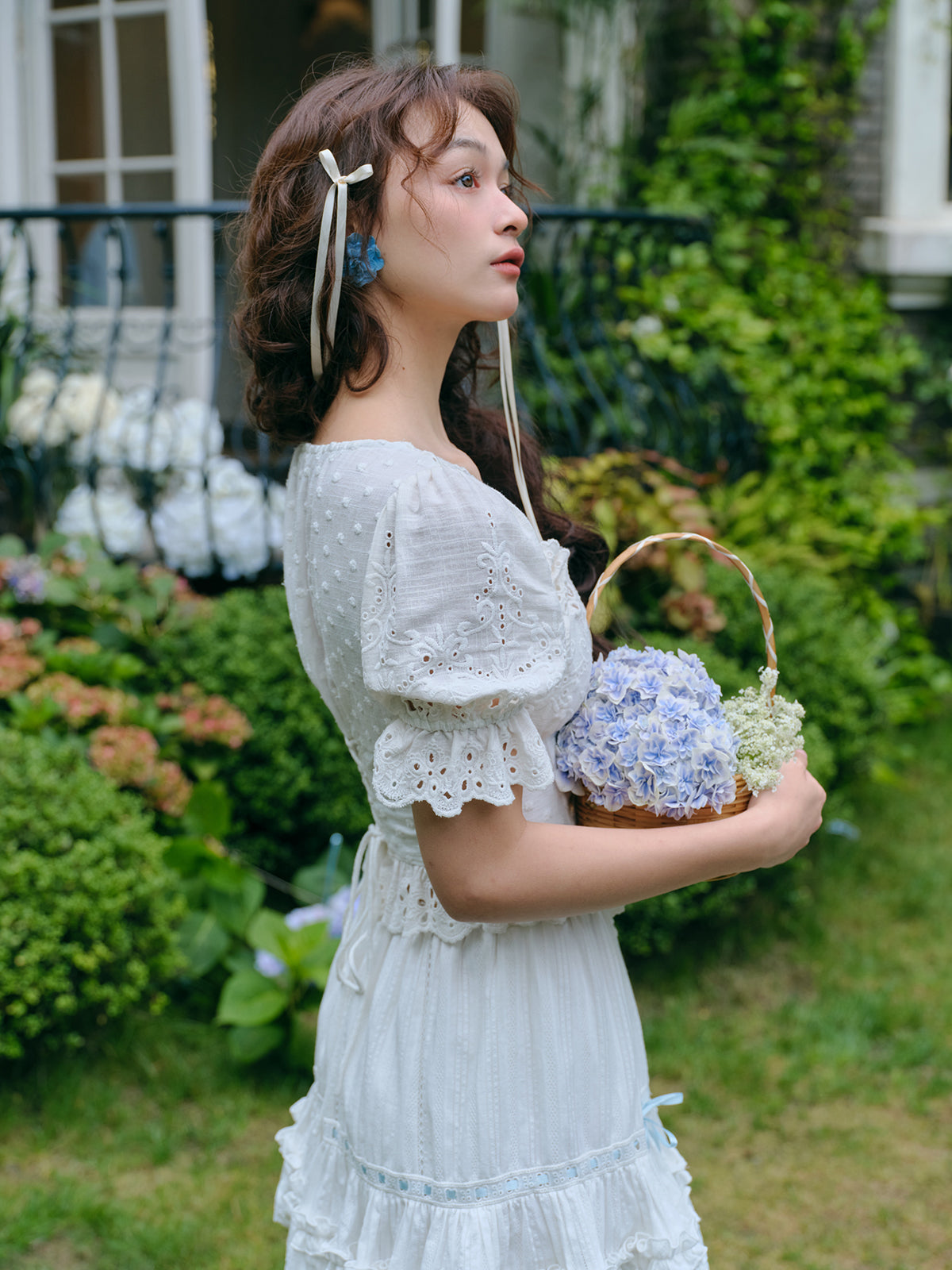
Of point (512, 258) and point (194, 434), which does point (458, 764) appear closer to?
point (512, 258)

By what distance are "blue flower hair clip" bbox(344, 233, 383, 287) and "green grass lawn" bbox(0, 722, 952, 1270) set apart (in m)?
1.93

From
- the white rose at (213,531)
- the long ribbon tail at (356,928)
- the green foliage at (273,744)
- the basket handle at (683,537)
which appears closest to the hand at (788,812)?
the basket handle at (683,537)

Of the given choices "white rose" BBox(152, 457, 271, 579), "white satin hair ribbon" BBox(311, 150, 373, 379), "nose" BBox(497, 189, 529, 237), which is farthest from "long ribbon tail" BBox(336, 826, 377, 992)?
"white rose" BBox(152, 457, 271, 579)

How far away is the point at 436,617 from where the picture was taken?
1.11 metres

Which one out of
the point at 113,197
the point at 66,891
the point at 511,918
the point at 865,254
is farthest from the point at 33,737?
the point at 865,254

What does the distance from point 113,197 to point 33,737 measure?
3.46 metres

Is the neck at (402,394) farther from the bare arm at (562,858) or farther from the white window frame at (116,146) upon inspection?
the white window frame at (116,146)

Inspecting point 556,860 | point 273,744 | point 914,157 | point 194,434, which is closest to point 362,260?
point 556,860

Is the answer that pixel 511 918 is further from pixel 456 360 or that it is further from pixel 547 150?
pixel 547 150

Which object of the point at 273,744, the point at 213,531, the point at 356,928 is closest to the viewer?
the point at 356,928

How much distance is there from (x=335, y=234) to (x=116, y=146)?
4867 millimetres

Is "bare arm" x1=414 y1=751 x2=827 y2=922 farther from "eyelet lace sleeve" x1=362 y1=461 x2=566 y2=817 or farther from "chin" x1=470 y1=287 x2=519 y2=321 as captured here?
"chin" x1=470 y1=287 x2=519 y2=321

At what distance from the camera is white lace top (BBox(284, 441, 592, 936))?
111 cm

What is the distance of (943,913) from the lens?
12.3ft
